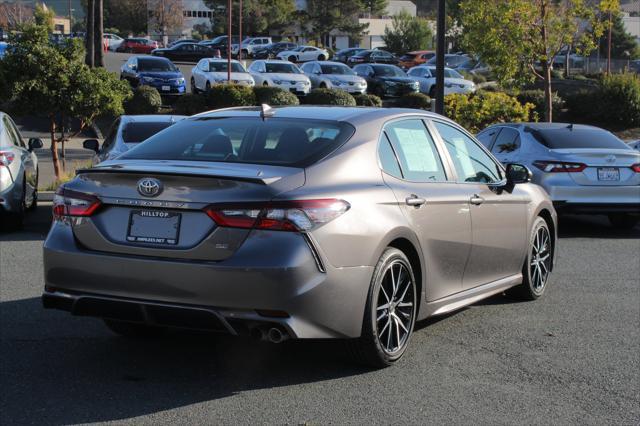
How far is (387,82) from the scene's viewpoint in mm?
41781

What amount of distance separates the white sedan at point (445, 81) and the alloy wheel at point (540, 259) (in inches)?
1239

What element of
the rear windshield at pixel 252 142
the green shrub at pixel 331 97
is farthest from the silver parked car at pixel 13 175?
the green shrub at pixel 331 97

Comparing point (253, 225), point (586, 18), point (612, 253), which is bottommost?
point (612, 253)

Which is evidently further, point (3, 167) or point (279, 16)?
point (279, 16)

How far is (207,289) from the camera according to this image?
510cm

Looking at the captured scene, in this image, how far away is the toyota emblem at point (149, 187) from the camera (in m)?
5.24

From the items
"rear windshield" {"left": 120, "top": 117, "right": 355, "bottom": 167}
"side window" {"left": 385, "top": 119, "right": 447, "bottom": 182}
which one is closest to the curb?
"rear windshield" {"left": 120, "top": 117, "right": 355, "bottom": 167}

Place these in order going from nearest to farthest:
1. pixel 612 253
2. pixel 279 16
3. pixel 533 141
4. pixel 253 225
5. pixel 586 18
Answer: pixel 253 225
pixel 612 253
pixel 533 141
pixel 586 18
pixel 279 16

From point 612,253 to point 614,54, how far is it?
74.2 m

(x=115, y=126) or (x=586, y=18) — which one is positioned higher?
(x=586, y=18)

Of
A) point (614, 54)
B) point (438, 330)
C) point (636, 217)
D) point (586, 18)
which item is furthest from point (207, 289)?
point (614, 54)

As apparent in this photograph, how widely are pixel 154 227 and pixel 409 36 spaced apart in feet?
265

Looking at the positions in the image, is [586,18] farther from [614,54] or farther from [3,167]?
[614,54]

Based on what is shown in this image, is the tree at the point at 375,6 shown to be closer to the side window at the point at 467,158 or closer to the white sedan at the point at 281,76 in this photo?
the white sedan at the point at 281,76
